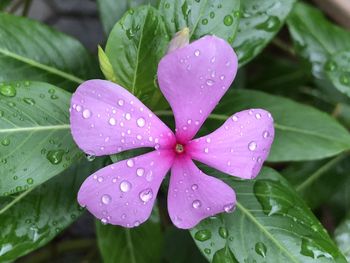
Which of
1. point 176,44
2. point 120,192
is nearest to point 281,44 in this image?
point 176,44

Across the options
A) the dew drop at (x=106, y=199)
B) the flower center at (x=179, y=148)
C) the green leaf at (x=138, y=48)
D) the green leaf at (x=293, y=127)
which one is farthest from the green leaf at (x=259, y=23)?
the dew drop at (x=106, y=199)

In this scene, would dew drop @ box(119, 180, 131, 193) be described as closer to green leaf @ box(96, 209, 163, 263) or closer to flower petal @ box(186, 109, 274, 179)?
flower petal @ box(186, 109, 274, 179)

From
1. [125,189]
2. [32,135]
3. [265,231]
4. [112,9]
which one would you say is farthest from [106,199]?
[112,9]

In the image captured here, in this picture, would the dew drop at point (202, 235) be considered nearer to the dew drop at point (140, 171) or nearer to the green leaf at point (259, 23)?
the dew drop at point (140, 171)

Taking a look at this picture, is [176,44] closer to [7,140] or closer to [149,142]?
[149,142]

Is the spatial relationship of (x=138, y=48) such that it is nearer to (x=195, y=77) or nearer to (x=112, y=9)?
(x=195, y=77)

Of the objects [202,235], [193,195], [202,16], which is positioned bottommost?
[202,235]
